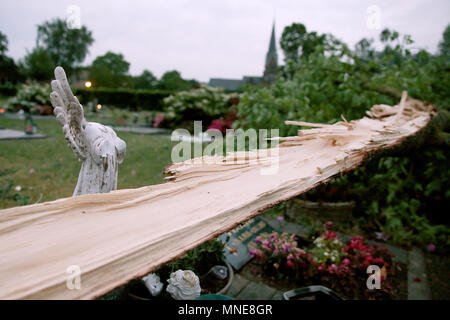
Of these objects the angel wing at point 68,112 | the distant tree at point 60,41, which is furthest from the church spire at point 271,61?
the angel wing at point 68,112

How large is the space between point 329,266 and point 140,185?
221 cm

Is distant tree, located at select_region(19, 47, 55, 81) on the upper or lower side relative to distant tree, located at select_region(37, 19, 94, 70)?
lower

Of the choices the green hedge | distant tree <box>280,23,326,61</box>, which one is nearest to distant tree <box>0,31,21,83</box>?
the green hedge

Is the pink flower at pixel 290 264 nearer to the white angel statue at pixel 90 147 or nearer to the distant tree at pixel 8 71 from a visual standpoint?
the white angel statue at pixel 90 147

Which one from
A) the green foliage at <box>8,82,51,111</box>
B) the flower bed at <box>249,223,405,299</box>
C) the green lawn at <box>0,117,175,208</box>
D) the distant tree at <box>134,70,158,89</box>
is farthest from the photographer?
the distant tree at <box>134,70,158,89</box>

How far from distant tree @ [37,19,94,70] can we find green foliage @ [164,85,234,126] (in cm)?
2396

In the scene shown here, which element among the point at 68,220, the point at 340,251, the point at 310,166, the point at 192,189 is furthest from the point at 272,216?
the point at 68,220

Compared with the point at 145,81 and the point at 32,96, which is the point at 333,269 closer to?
the point at 32,96

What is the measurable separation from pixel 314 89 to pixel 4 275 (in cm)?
415

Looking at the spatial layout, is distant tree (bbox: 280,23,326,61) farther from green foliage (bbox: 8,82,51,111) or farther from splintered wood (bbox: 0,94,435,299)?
splintered wood (bbox: 0,94,435,299)

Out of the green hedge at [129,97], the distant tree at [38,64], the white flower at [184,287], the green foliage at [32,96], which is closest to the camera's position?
the white flower at [184,287]

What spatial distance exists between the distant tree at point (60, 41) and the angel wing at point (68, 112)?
35.5 metres

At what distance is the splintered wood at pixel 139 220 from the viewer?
0.69 meters

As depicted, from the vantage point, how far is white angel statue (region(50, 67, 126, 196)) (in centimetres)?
135
